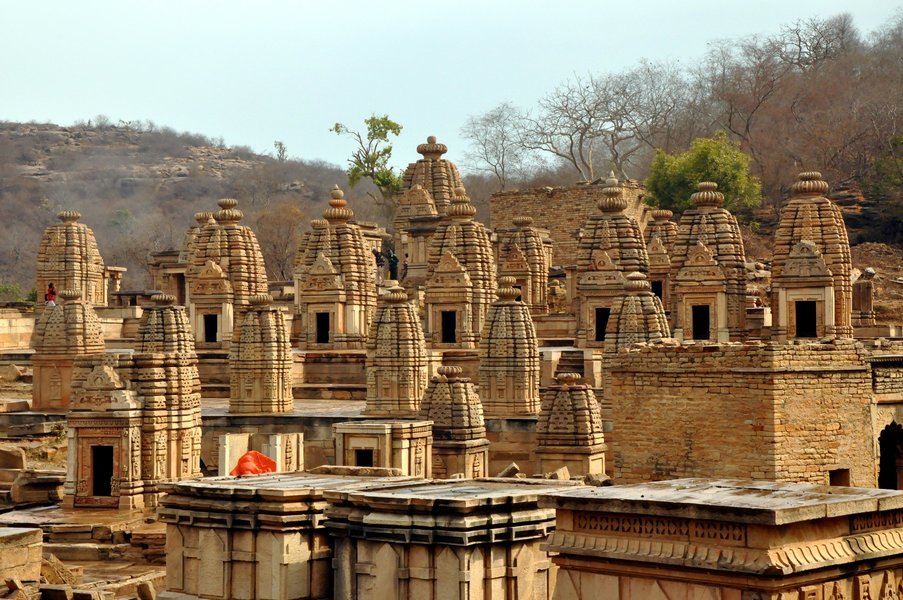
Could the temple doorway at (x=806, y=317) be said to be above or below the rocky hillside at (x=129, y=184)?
below

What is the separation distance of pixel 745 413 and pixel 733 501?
6955 millimetres

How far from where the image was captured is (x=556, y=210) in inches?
1946

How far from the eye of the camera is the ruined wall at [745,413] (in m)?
18.5

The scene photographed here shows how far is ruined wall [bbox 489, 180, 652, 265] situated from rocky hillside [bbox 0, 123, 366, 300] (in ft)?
69.4

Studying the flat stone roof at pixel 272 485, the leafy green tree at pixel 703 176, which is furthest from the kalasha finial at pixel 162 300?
the leafy green tree at pixel 703 176

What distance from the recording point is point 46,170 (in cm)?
10794

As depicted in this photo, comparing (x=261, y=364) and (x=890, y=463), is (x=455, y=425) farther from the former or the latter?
(x=890, y=463)

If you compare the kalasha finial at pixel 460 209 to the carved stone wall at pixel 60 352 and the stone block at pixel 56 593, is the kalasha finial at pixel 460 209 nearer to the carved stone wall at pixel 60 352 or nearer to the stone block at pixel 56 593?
the carved stone wall at pixel 60 352

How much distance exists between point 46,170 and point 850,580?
100m

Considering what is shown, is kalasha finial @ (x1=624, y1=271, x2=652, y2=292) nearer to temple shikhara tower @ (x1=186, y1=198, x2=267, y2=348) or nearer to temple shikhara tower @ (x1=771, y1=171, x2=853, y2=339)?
temple shikhara tower @ (x1=771, y1=171, x2=853, y2=339)

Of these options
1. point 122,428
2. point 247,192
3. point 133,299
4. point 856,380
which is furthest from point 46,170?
point 856,380

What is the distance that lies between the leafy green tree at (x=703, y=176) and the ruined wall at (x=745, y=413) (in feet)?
83.7

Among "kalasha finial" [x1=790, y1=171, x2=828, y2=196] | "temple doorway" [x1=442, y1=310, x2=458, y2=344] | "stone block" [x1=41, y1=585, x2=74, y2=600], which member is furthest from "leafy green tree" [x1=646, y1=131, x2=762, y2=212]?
"stone block" [x1=41, y1=585, x2=74, y2=600]

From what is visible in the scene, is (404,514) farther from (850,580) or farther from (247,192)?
(247,192)
